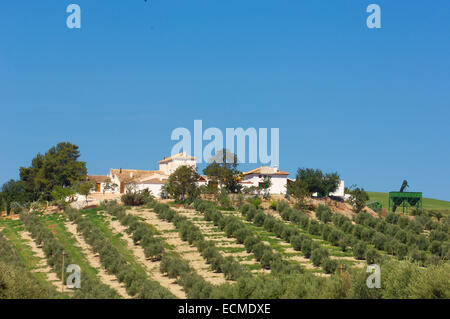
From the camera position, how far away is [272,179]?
85.1 metres

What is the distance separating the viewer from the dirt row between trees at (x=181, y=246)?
143 ft

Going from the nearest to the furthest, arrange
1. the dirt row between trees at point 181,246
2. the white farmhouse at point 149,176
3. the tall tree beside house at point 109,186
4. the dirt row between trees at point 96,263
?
the dirt row between trees at point 96,263
the dirt row between trees at point 181,246
the white farmhouse at point 149,176
the tall tree beside house at point 109,186

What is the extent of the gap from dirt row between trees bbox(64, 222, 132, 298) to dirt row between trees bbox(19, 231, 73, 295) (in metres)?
3.44

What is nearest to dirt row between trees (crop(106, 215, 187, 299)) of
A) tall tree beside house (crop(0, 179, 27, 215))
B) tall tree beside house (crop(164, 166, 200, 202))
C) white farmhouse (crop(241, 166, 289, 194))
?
tall tree beside house (crop(164, 166, 200, 202))

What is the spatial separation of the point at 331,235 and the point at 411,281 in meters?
28.3

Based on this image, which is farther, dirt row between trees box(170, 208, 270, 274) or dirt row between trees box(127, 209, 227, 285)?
dirt row between trees box(170, 208, 270, 274)

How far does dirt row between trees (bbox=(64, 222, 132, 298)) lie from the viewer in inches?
1540

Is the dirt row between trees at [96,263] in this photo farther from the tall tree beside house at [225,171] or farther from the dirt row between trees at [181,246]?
the tall tree beside house at [225,171]

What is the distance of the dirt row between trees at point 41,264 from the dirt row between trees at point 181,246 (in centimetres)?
1150

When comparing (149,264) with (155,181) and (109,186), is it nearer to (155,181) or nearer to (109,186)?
(155,181)

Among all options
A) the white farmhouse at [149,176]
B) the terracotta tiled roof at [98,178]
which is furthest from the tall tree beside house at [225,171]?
the terracotta tiled roof at [98,178]

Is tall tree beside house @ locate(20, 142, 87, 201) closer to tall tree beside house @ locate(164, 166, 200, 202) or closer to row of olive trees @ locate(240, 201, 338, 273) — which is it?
tall tree beside house @ locate(164, 166, 200, 202)

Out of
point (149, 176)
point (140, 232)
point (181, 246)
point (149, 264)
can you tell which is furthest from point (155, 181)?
point (149, 264)
